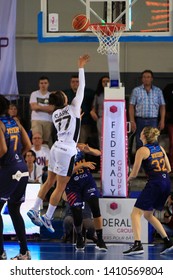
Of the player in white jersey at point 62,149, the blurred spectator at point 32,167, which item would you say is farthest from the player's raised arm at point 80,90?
the blurred spectator at point 32,167

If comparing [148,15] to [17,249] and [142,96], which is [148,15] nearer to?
[142,96]

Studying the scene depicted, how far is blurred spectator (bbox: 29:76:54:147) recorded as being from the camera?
16578mm

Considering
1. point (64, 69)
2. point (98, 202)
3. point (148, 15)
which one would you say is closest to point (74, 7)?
point (64, 69)

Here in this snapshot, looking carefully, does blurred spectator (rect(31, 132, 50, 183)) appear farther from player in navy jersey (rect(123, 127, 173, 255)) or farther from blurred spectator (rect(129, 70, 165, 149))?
player in navy jersey (rect(123, 127, 173, 255))

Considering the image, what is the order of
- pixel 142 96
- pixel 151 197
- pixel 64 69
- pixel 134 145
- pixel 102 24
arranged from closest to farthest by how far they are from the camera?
1. pixel 151 197
2. pixel 102 24
3. pixel 142 96
4. pixel 134 145
5. pixel 64 69

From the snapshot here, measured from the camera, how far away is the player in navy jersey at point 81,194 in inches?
514

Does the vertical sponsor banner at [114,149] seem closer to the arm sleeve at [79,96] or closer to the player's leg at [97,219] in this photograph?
the player's leg at [97,219]

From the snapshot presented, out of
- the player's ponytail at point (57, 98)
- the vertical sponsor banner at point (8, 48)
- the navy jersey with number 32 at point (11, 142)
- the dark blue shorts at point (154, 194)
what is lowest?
the dark blue shorts at point (154, 194)

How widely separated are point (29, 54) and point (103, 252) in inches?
262

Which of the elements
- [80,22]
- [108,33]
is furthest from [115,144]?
[80,22]

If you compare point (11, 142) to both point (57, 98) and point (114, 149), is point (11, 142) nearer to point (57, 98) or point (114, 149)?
point (57, 98)

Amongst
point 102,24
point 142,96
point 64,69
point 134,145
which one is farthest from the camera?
point 64,69

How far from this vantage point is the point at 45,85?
16.5 m

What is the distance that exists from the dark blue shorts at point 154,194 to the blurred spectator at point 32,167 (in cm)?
281
